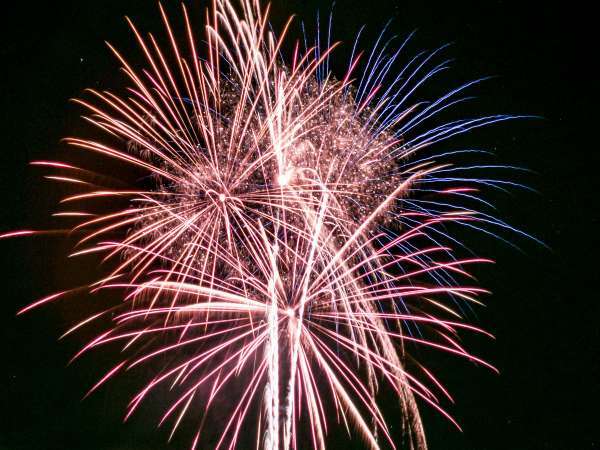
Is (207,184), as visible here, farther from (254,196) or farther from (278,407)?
(278,407)

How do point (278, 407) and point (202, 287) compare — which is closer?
point (202, 287)

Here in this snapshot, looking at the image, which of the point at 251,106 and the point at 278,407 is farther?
the point at 278,407

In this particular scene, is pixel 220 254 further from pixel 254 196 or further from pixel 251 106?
pixel 251 106

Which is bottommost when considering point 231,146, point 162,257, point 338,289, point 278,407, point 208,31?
point 278,407

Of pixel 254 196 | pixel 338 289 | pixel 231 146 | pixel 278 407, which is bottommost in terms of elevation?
pixel 278 407

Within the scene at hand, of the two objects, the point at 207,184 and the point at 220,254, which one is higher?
the point at 207,184

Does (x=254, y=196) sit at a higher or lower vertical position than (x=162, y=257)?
higher

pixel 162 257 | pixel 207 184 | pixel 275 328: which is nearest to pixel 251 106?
pixel 207 184

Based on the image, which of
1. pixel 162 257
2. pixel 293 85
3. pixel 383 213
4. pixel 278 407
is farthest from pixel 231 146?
pixel 278 407

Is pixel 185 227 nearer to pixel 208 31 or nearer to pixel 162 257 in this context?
pixel 162 257
